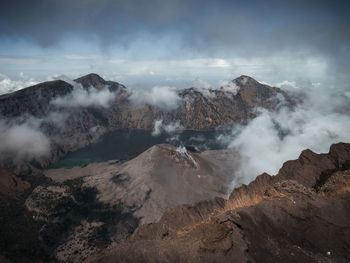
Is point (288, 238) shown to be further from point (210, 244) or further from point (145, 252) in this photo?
point (145, 252)

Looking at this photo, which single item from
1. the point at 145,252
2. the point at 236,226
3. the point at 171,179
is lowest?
the point at 171,179

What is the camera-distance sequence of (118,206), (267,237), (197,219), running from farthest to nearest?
(118,206)
(197,219)
(267,237)

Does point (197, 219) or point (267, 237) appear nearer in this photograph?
point (267, 237)

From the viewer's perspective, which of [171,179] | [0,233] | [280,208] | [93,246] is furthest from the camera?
[171,179]

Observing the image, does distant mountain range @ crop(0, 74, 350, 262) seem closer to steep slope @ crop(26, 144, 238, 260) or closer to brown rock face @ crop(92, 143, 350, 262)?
brown rock face @ crop(92, 143, 350, 262)

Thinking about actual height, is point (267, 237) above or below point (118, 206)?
above

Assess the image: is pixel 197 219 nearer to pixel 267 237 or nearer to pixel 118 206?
pixel 267 237

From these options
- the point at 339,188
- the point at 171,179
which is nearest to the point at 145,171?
the point at 171,179

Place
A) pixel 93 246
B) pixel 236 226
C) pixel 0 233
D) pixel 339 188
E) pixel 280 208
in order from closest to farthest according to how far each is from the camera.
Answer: pixel 236 226 → pixel 280 208 → pixel 339 188 → pixel 93 246 → pixel 0 233

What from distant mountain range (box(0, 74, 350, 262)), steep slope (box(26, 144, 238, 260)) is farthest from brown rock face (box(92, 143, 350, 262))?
steep slope (box(26, 144, 238, 260))

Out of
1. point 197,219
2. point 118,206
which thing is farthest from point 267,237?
point 118,206

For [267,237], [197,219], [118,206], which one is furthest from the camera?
[118,206]
